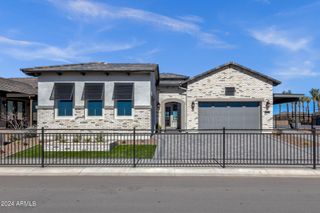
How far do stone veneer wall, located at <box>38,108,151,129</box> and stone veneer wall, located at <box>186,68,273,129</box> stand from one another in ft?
16.0

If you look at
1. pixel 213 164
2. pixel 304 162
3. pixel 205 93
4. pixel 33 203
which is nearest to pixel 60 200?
pixel 33 203

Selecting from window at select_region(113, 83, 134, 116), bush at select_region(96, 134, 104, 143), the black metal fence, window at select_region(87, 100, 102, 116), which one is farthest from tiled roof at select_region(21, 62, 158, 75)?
the black metal fence

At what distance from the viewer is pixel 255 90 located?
23.4m

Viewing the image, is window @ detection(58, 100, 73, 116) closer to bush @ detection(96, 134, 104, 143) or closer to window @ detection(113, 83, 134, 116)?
window @ detection(113, 83, 134, 116)

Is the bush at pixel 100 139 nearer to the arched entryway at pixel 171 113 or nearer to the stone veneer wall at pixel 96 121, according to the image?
the stone veneer wall at pixel 96 121

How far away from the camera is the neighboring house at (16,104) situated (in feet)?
72.5

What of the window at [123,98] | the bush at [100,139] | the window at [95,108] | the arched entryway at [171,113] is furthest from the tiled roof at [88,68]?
the arched entryway at [171,113]

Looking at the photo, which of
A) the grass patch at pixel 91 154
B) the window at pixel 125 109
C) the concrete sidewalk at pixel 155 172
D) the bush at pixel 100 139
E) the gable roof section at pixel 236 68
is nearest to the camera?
the concrete sidewalk at pixel 155 172

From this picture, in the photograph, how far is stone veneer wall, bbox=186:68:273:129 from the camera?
2334 cm

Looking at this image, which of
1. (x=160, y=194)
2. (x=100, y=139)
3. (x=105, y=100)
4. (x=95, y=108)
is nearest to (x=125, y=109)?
(x=105, y=100)

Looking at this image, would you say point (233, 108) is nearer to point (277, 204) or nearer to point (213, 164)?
point (213, 164)

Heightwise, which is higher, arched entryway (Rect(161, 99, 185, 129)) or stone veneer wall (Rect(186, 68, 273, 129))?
stone veneer wall (Rect(186, 68, 273, 129))

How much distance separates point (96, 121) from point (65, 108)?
2282 millimetres

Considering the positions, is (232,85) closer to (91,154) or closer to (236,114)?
(236,114)
